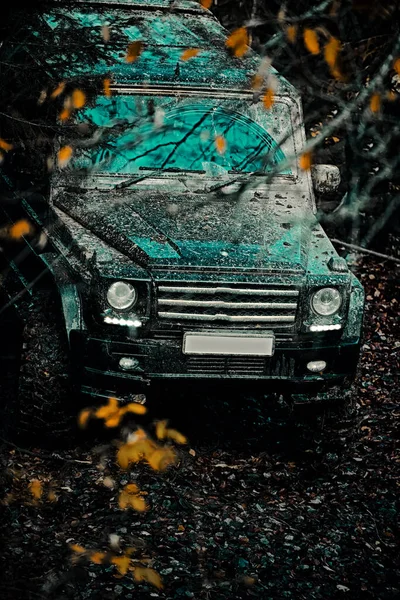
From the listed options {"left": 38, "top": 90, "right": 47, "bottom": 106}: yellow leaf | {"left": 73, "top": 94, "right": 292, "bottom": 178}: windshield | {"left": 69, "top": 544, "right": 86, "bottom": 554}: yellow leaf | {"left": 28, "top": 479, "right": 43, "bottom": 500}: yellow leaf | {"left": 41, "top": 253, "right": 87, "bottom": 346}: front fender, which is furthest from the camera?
{"left": 38, "top": 90, "right": 47, "bottom": 106}: yellow leaf

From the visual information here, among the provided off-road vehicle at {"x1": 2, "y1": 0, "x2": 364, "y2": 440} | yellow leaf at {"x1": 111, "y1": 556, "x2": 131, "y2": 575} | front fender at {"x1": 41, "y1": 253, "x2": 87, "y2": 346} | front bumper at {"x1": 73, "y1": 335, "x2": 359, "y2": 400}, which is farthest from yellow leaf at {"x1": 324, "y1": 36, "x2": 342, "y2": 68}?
yellow leaf at {"x1": 111, "y1": 556, "x2": 131, "y2": 575}

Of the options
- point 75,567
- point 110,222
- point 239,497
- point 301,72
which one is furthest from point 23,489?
point 301,72

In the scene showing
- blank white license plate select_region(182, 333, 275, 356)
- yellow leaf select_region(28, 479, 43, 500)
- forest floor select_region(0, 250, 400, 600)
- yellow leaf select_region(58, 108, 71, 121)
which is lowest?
forest floor select_region(0, 250, 400, 600)

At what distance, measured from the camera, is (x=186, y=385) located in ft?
16.7

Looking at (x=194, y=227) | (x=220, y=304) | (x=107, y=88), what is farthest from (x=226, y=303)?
(x=107, y=88)

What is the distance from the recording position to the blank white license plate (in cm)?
496

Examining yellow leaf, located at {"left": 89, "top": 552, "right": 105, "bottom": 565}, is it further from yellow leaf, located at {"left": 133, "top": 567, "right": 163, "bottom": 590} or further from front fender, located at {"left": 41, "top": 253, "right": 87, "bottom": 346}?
front fender, located at {"left": 41, "top": 253, "right": 87, "bottom": 346}

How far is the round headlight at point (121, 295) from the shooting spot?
4.90 metres

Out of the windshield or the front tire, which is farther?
the windshield

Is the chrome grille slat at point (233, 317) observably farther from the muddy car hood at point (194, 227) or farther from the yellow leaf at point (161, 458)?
the yellow leaf at point (161, 458)

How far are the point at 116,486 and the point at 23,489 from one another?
0.51 meters

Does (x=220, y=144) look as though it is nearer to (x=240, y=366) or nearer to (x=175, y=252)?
(x=175, y=252)

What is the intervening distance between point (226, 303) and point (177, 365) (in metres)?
0.44

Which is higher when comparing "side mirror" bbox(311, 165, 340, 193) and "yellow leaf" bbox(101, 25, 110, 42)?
"yellow leaf" bbox(101, 25, 110, 42)
